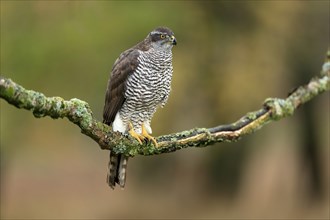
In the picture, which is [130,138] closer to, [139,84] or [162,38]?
[139,84]

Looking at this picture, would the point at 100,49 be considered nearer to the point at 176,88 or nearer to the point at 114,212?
the point at 176,88

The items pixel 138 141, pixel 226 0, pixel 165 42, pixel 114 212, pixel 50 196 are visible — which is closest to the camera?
pixel 138 141

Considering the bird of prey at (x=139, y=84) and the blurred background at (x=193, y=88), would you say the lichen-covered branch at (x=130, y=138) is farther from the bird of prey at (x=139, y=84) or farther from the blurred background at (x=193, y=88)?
the blurred background at (x=193, y=88)

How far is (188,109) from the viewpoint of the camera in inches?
543

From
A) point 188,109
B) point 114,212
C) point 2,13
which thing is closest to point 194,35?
point 188,109

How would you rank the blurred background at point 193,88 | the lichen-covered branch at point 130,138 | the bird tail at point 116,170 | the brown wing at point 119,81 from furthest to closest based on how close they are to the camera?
the blurred background at point 193,88, the brown wing at point 119,81, the bird tail at point 116,170, the lichen-covered branch at point 130,138

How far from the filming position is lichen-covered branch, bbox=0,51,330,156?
323cm

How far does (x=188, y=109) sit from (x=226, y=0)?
2.82 m

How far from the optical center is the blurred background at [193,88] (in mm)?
11234

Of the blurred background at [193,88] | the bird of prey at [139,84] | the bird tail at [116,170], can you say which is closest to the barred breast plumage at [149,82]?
the bird of prey at [139,84]

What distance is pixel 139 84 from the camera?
529 cm

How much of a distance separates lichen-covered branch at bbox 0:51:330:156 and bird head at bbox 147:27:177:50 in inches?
36.2

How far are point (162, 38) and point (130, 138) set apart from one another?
44.5 inches

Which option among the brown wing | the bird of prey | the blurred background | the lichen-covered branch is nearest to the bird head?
the bird of prey
